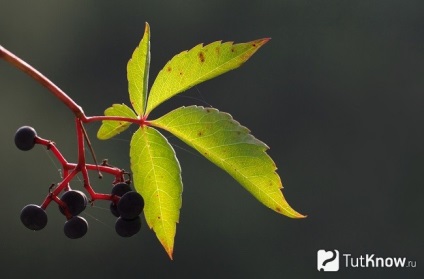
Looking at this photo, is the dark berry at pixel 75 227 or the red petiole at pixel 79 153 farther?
the dark berry at pixel 75 227

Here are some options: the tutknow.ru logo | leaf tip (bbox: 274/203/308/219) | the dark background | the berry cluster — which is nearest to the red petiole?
the berry cluster

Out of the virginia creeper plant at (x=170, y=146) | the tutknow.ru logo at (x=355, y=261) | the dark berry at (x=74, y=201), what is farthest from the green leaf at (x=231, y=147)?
the tutknow.ru logo at (x=355, y=261)

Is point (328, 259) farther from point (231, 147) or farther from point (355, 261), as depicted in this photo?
point (231, 147)

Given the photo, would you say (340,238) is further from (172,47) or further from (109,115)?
(109,115)

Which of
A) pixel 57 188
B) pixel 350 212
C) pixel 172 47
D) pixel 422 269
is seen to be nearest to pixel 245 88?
pixel 172 47

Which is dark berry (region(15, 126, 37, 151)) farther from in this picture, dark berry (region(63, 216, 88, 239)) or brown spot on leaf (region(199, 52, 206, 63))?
brown spot on leaf (region(199, 52, 206, 63))

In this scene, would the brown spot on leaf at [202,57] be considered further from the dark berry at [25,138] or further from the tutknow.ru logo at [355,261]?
the tutknow.ru logo at [355,261]
